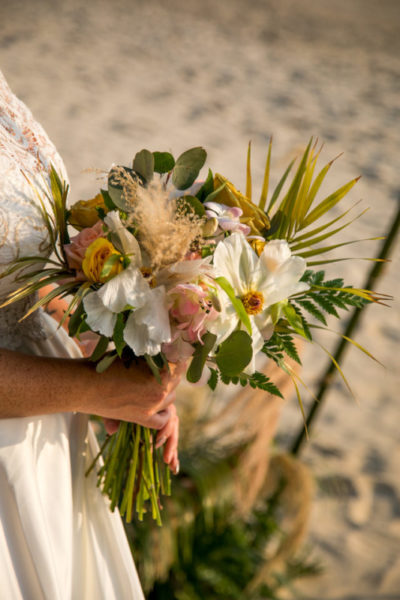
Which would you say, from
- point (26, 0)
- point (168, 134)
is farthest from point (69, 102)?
point (26, 0)

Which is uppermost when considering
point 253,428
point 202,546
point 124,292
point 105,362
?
point 124,292

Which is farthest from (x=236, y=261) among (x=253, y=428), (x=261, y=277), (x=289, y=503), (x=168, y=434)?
(x=289, y=503)

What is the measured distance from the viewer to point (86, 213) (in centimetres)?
89

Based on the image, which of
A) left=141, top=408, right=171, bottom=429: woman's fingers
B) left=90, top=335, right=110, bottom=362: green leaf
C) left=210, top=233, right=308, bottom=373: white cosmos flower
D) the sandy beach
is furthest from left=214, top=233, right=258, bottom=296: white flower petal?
the sandy beach

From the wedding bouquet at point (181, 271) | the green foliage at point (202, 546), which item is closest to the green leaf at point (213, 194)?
the wedding bouquet at point (181, 271)

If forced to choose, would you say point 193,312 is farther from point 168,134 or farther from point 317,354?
point 168,134

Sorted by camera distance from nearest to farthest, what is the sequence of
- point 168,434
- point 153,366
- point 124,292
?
point 124,292, point 153,366, point 168,434

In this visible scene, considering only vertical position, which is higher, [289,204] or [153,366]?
[289,204]

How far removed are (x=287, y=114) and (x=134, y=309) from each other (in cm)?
451

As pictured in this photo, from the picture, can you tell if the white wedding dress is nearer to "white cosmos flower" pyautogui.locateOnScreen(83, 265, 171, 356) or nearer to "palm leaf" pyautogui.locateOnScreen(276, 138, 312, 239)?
"white cosmos flower" pyautogui.locateOnScreen(83, 265, 171, 356)

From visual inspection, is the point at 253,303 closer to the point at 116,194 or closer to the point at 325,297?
the point at 325,297

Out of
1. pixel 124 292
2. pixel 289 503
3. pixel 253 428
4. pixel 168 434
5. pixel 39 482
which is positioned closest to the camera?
pixel 124 292

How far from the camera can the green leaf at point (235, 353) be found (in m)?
0.82

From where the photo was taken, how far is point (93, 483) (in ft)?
3.77
